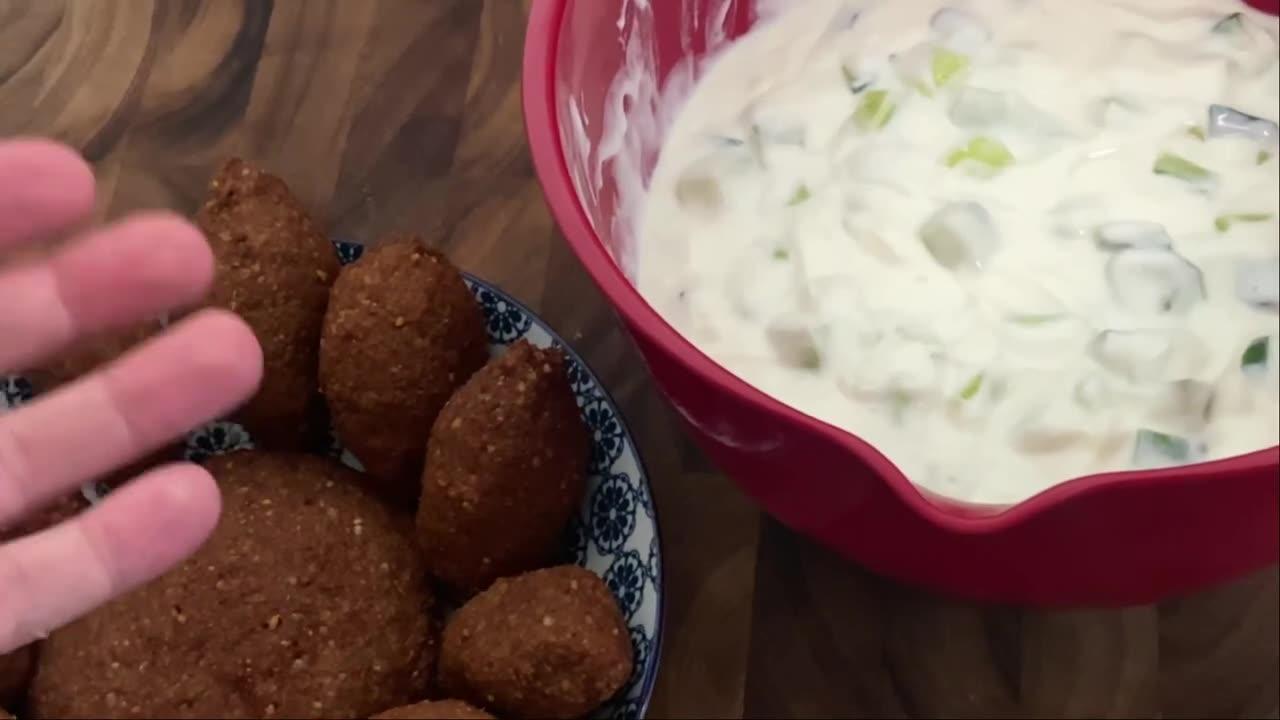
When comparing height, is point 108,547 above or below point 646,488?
above

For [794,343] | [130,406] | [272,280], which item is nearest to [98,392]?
[130,406]

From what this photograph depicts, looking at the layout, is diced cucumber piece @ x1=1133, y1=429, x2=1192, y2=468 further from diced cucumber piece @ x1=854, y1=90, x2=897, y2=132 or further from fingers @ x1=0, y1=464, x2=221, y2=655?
fingers @ x1=0, y1=464, x2=221, y2=655

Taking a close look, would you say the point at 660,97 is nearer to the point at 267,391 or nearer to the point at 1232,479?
the point at 267,391

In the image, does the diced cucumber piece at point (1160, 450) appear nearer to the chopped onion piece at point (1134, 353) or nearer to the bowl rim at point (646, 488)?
the chopped onion piece at point (1134, 353)

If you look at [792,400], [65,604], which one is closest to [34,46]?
[65,604]

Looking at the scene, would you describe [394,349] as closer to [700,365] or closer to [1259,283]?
[700,365]

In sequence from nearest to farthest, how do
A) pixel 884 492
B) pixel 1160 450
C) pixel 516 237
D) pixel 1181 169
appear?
pixel 884 492
pixel 1160 450
pixel 1181 169
pixel 516 237

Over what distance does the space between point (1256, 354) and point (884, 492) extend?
27cm

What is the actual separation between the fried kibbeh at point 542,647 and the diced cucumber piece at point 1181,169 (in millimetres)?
414

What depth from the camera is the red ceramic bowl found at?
55 cm

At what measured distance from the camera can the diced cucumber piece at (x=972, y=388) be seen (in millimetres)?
703

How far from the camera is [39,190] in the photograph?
679mm

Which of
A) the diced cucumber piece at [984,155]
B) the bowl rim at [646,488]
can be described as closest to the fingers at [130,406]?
the bowl rim at [646,488]

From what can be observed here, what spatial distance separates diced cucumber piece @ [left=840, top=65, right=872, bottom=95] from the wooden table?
0.78 feet
